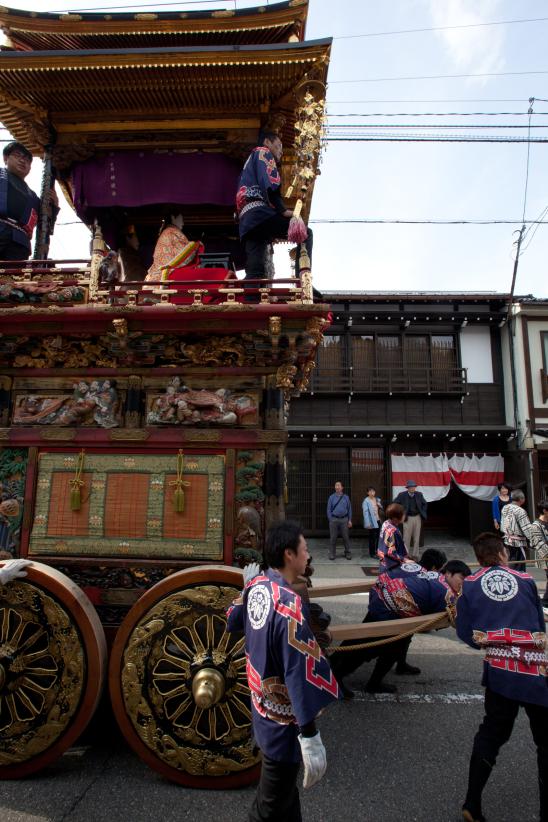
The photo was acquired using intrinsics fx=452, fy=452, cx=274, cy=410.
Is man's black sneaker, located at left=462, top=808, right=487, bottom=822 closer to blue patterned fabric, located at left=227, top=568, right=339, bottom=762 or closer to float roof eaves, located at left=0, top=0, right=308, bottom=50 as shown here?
blue patterned fabric, located at left=227, top=568, right=339, bottom=762

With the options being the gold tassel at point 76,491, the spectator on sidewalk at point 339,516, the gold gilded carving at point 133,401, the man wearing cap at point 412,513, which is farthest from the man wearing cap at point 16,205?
the man wearing cap at point 412,513

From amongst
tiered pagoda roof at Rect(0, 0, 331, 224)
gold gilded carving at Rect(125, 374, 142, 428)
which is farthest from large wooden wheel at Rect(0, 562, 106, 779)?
tiered pagoda roof at Rect(0, 0, 331, 224)

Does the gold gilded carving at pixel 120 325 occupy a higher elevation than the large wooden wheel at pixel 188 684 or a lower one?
higher

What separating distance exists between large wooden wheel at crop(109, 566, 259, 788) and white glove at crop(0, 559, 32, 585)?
82 centimetres

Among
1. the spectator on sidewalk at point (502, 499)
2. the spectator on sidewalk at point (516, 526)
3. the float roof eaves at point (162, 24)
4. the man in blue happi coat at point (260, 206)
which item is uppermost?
the float roof eaves at point (162, 24)

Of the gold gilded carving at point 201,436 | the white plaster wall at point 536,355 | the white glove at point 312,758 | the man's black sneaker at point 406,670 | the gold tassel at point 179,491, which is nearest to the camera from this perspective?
the white glove at point 312,758

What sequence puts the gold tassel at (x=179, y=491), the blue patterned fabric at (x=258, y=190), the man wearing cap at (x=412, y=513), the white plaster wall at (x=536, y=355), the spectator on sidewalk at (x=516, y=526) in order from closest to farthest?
the gold tassel at (x=179, y=491) < the blue patterned fabric at (x=258, y=190) < the spectator on sidewalk at (x=516, y=526) < the man wearing cap at (x=412, y=513) < the white plaster wall at (x=536, y=355)

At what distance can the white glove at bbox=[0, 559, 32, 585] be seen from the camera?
120 inches

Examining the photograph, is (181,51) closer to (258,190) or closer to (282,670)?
(258,190)

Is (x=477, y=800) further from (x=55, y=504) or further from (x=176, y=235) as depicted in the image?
(x=176, y=235)

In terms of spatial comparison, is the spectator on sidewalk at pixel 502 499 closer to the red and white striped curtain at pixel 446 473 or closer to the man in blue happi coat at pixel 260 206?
the red and white striped curtain at pixel 446 473

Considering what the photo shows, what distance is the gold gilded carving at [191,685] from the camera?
290 cm

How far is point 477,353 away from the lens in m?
15.8

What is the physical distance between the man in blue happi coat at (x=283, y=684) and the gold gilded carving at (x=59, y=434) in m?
2.33
